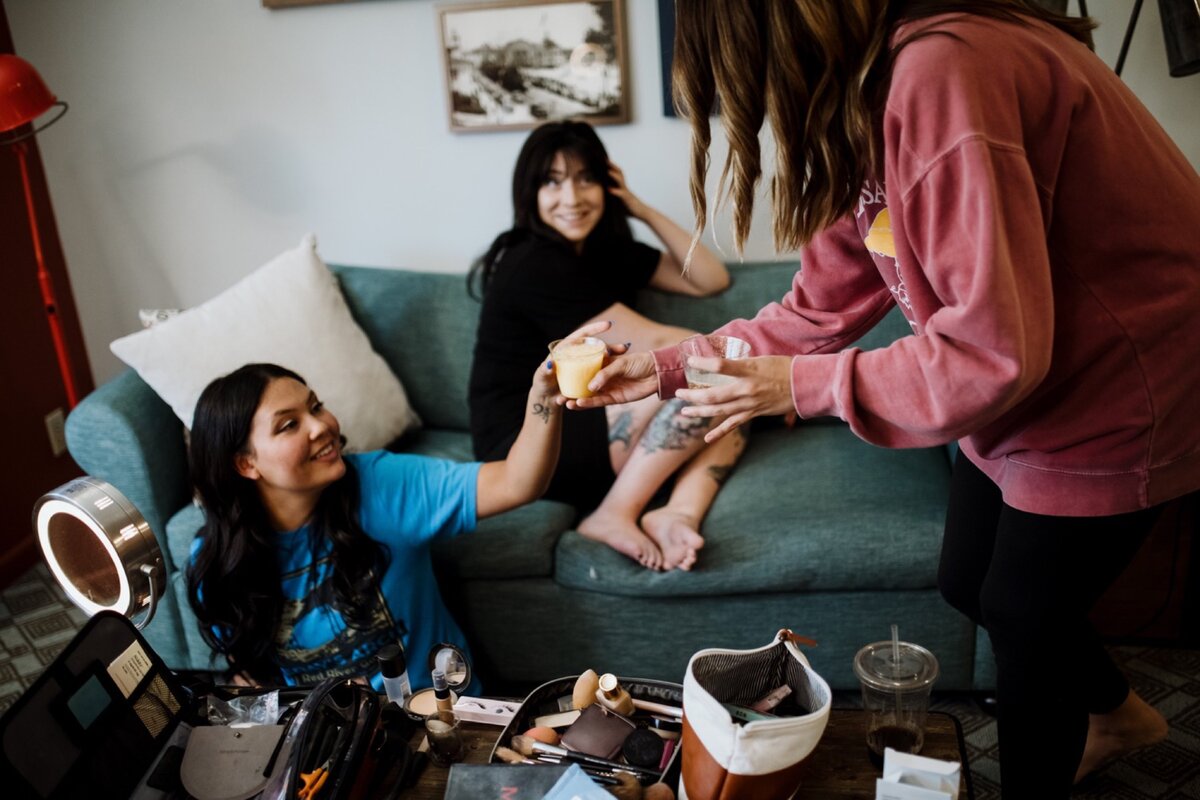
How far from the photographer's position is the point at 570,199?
2.40 meters

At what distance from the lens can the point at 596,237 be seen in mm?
2490

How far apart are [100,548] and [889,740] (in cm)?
108

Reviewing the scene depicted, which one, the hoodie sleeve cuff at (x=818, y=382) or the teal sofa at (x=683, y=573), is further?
the teal sofa at (x=683, y=573)

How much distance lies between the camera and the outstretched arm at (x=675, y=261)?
2527mm

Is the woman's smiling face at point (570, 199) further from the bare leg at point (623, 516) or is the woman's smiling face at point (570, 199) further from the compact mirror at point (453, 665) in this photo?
the compact mirror at point (453, 665)

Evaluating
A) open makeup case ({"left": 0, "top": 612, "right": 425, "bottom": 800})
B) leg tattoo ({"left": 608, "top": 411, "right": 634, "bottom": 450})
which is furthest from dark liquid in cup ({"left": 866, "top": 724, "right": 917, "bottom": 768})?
leg tattoo ({"left": 608, "top": 411, "right": 634, "bottom": 450})

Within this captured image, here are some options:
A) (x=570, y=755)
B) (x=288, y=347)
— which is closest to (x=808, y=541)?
(x=570, y=755)

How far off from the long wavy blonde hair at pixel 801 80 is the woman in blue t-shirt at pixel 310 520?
0.66 m

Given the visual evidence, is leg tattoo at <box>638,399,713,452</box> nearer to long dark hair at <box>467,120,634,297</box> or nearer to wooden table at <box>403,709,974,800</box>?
long dark hair at <box>467,120,634,297</box>

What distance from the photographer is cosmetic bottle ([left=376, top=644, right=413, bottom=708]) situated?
4.78ft

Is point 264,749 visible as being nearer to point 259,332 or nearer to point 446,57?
point 259,332

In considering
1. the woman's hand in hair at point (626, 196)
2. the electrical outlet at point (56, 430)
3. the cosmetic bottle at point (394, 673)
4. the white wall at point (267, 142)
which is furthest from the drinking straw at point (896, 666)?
the electrical outlet at point (56, 430)

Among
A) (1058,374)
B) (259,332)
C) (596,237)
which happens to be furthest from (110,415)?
(1058,374)

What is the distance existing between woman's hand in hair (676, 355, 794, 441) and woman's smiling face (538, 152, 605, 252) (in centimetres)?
127
